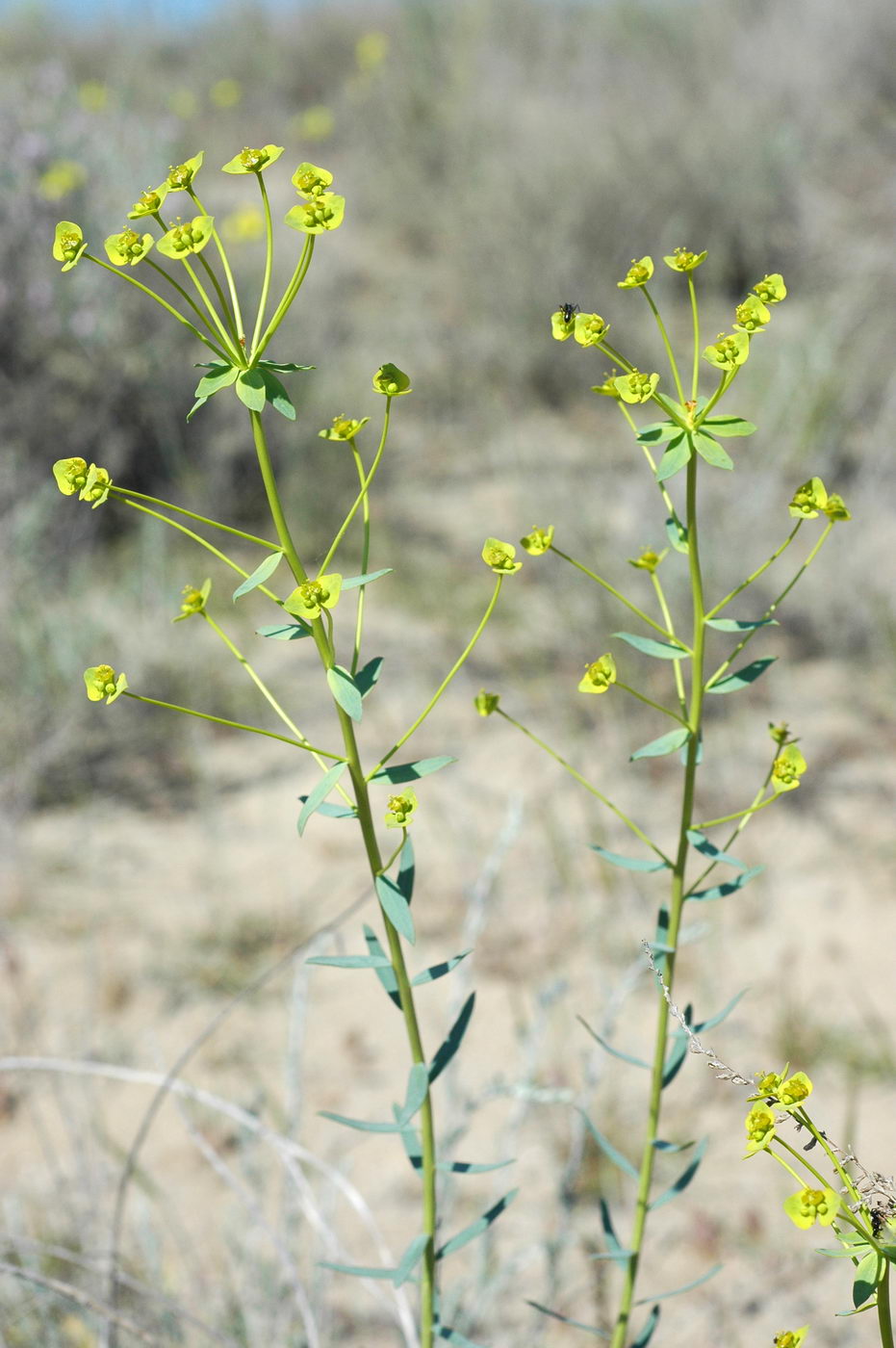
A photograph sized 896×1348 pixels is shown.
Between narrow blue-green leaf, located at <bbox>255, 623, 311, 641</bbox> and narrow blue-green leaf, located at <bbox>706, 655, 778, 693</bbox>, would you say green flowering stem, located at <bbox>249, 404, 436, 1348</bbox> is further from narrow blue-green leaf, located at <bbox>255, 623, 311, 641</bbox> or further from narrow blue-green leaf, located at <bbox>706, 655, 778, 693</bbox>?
narrow blue-green leaf, located at <bbox>706, 655, 778, 693</bbox>

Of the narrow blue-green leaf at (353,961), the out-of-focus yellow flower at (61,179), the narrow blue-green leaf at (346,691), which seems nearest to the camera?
the narrow blue-green leaf at (346,691)

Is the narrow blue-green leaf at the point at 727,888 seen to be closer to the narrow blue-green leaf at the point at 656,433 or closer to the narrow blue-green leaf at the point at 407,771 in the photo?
the narrow blue-green leaf at the point at 407,771

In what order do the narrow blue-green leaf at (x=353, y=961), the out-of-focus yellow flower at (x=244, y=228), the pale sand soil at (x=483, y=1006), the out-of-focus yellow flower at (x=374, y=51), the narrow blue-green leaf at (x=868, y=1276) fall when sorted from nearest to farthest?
1. the narrow blue-green leaf at (x=868, y=1276)
2. the narrow blue-green leaf at (x=353, y=961)
3. the pale sand soil at (x=483, y=1006)
4. the out-of-focus yellow flower at (x=244, y=228)
5. the out-of-focus yellow flower at (x=374, y=51)

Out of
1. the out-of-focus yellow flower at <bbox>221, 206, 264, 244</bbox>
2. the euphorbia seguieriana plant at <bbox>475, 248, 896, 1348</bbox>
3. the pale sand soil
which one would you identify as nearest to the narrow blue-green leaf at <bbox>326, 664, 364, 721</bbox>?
the euphorbia seguieriana plant at <bbox>475, 248, 896, 1348</bbox>

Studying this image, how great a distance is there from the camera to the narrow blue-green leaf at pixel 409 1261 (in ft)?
3.42

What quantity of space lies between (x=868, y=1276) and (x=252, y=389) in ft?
2.42

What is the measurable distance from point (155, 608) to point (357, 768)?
294cm

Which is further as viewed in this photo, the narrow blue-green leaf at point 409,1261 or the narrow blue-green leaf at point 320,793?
the narrow blue-green leaf at point 409,1261

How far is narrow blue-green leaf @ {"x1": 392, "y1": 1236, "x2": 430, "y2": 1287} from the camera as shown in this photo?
1.04 m

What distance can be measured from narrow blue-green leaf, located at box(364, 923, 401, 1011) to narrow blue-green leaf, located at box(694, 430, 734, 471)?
0.49 meters

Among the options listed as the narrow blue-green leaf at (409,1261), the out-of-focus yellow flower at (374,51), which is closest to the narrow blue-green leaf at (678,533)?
the narrow blue-green leaf at (409,1261)

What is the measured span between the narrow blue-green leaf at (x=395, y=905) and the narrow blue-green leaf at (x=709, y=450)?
41cm

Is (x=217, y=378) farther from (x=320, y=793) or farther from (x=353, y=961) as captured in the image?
(x=353, y=961)

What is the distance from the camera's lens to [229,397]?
4.59 m
